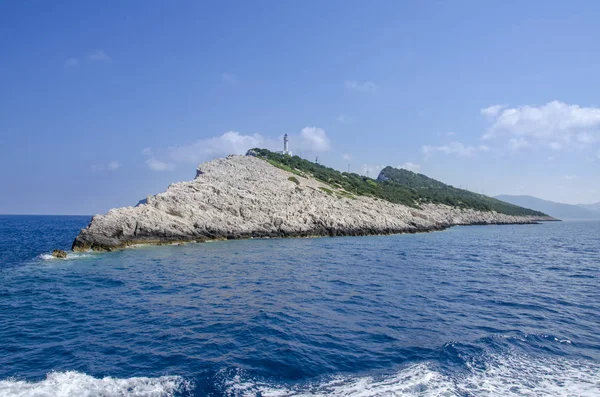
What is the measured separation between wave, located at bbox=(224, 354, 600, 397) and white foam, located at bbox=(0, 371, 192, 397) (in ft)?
5.73

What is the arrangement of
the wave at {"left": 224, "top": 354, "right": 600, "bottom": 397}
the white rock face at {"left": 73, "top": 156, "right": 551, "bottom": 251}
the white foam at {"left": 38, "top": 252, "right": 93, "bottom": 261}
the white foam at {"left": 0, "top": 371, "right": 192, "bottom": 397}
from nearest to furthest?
the white foam at {"left": 0, "top": 371, "right": 192, "bottom": 397}, the wave at {"left": 224, "top": 354, "right": 600, "bottom": 397}, the white foam at {"left": 38, "top": 252, "right": 93, "bottom": 261}, the white rock face at {"left": 73, "top": 156, "right": 551, "bottom": 251}

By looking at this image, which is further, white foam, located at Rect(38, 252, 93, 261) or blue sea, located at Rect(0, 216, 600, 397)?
white foam, located at Rect(38, 252, 93, 261)

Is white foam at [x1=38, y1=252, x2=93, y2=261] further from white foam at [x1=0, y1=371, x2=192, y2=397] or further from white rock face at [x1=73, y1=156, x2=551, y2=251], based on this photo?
white foam at [x1=0, y1=371, x2=192, y2=397]

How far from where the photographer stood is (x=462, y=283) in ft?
86.2

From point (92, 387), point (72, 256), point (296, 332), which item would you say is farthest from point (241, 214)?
point (92, 387)

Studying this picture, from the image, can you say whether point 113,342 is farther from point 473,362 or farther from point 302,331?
point 473,362

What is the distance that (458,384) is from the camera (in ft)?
38.0

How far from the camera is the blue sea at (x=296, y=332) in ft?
38.0

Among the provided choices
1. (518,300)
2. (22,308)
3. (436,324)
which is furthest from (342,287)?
(22,308)

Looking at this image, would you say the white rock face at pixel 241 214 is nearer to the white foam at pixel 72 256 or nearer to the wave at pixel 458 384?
the white foam at pixel 72 256

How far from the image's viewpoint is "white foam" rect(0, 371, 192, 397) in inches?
427

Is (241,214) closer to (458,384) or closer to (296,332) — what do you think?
(296,332)

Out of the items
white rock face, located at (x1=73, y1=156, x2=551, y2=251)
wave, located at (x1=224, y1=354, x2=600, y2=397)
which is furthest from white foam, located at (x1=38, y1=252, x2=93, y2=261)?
wave, located at (x1=224, y1=354, x2=600, y2=397)

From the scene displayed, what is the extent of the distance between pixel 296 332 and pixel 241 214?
4502cm
